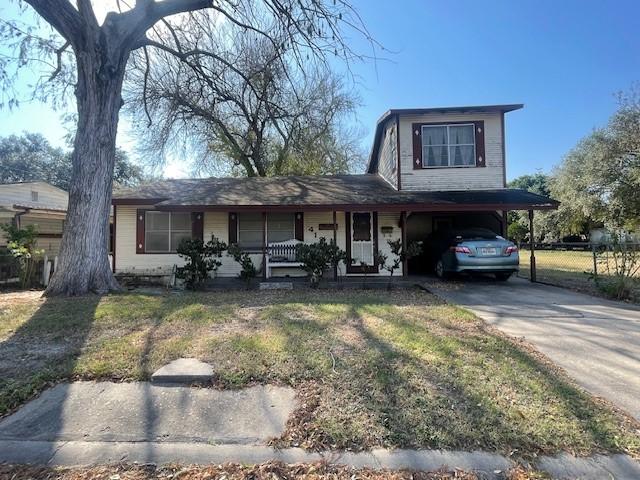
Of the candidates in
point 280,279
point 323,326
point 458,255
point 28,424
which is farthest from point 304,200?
point 28,424

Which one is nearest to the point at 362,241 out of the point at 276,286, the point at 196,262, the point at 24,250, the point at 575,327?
the point at 276,286

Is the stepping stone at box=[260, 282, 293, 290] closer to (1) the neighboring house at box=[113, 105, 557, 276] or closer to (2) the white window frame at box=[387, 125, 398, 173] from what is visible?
(1) the neighboring house at box=[113, 105, 557, 276]

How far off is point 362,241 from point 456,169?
149 inches

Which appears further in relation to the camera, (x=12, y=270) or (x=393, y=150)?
(x=393, y=150)

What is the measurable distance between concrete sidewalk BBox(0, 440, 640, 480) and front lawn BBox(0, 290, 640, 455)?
0.10 metres

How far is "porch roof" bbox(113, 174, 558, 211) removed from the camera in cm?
1008

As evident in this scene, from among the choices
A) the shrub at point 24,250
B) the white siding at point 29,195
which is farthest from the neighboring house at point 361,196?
the white siding at point 29,195

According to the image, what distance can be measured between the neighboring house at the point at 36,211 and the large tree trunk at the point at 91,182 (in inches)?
265

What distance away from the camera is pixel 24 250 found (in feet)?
35.6

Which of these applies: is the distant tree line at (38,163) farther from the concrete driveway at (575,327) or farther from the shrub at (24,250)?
the concrete driveway at (575,327)

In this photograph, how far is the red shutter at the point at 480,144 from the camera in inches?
454

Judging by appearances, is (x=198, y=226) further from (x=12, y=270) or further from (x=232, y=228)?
(x=12, y=270)

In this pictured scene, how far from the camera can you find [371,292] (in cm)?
874

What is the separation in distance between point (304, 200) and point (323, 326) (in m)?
5.95
